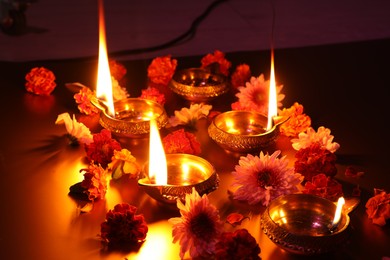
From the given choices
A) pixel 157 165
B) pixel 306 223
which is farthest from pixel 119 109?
pixel 306 223

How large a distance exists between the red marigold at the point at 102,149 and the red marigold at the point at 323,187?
26 cm

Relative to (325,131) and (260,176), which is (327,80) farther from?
(260,176)

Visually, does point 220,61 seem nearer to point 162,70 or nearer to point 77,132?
point 162,70

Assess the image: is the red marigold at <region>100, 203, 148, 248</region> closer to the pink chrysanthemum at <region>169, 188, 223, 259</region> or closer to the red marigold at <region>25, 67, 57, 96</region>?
the pink chrysanthemum at <region>169, 188, 223, 259</region>

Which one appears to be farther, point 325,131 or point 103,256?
point 325,131

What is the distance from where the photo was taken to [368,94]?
45.2 inches

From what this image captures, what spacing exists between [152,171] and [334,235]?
8.9 inches

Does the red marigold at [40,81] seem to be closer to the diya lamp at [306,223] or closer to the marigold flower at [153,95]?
the marigold flower at [153,95]

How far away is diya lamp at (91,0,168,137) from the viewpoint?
94 centimetres

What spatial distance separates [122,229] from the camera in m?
0.74

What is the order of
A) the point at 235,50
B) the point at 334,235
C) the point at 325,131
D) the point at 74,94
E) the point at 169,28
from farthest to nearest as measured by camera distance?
the point at 169,28 → the point at 235,50 → the point at 74,94 → the point at 325,131 → the point at 334,235

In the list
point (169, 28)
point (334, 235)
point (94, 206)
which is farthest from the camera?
point (169, 28)

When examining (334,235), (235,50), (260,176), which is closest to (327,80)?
(235,50)

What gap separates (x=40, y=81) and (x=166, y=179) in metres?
0.40
